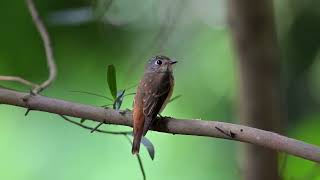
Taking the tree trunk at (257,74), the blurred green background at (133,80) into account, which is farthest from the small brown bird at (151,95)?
the blurred green background at (133,80)

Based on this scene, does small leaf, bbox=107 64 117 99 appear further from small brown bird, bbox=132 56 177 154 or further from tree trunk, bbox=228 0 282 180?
tree trunk, bbox=228 0 282 180

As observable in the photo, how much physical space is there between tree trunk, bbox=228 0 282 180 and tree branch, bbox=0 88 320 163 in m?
0.28

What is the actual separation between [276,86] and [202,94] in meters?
1.06

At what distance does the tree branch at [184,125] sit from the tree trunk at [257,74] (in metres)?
0.28

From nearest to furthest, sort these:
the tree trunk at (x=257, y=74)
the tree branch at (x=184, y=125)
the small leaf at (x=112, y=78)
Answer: the tree branch at (x=184, y=125), the small leaf at (x=112, y=78), the tree trunk at (x=257, y=74)

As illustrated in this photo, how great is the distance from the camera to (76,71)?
2.36m

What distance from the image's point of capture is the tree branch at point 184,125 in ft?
3.42

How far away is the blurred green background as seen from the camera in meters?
2.25

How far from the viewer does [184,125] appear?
116cm

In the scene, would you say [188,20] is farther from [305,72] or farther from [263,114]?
[263,114]

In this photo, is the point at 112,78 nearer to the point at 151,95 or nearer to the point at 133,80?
the point at 151,95

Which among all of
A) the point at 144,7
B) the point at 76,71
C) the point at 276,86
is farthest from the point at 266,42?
the point at 76,71

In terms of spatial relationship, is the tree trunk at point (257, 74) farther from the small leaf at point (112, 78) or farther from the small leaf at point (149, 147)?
the small leaf at point (112, 78)

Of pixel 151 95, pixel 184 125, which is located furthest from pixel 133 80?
pixel 184 125
